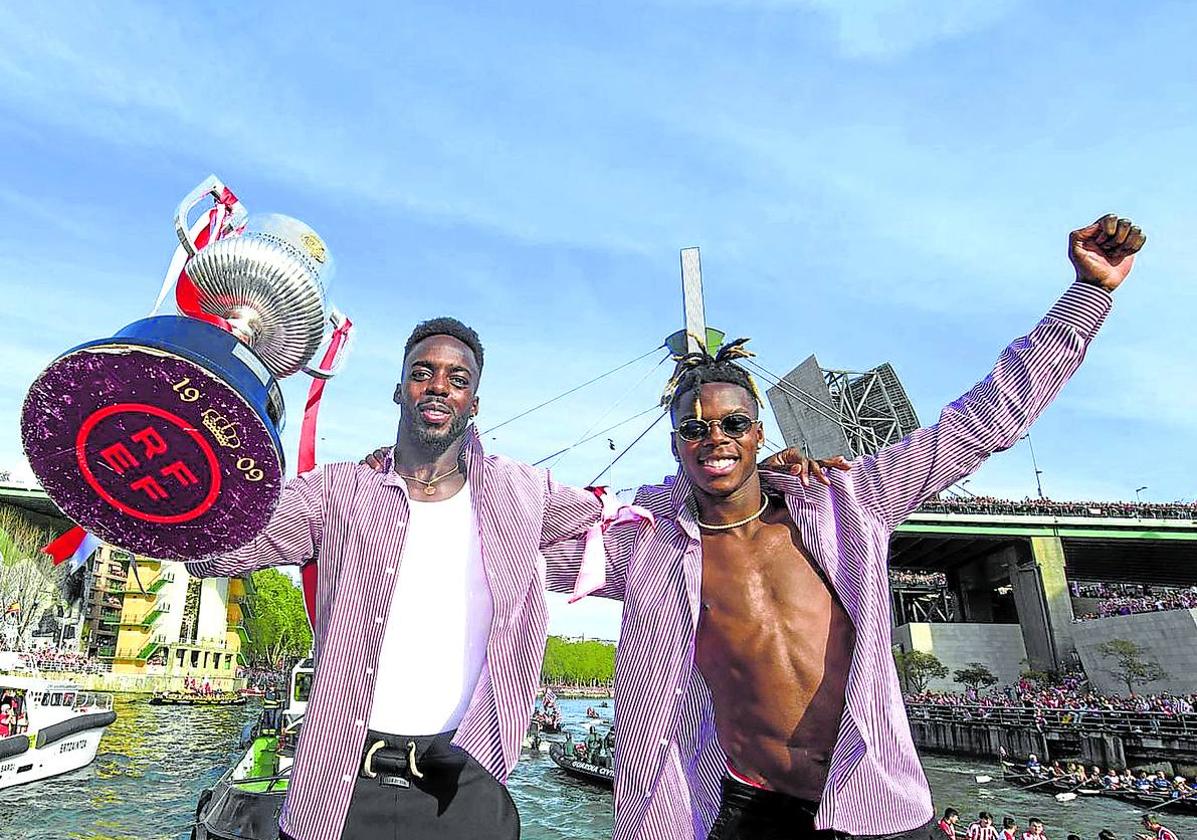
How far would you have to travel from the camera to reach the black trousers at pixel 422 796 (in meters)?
2.85

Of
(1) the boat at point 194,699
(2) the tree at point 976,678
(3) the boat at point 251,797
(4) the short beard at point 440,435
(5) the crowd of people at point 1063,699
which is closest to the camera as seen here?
(4) the short beard at point 440,435

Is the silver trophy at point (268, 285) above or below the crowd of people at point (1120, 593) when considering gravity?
below

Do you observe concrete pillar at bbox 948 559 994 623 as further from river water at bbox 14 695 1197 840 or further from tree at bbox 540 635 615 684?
tree at bbox 540 635 615 684

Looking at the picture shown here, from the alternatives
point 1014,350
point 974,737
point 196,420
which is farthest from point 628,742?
point 974,737

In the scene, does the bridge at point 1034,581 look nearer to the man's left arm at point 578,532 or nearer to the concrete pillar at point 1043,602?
the concrete pillar at point 1043,602

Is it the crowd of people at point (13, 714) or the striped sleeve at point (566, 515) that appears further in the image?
the crowd of people at point (13, 714)

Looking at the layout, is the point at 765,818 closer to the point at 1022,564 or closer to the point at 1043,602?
the point at 1043,602

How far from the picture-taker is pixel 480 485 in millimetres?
3416

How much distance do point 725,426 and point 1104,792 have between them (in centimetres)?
3168

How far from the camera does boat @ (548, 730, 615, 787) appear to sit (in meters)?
31.1

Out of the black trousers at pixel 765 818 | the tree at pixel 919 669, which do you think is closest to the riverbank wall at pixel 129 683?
the tree at pixel 919 669

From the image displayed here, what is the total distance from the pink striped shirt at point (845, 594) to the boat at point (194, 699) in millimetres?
67206

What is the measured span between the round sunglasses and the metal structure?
6576 centimetres

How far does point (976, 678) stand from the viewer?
48.1m
